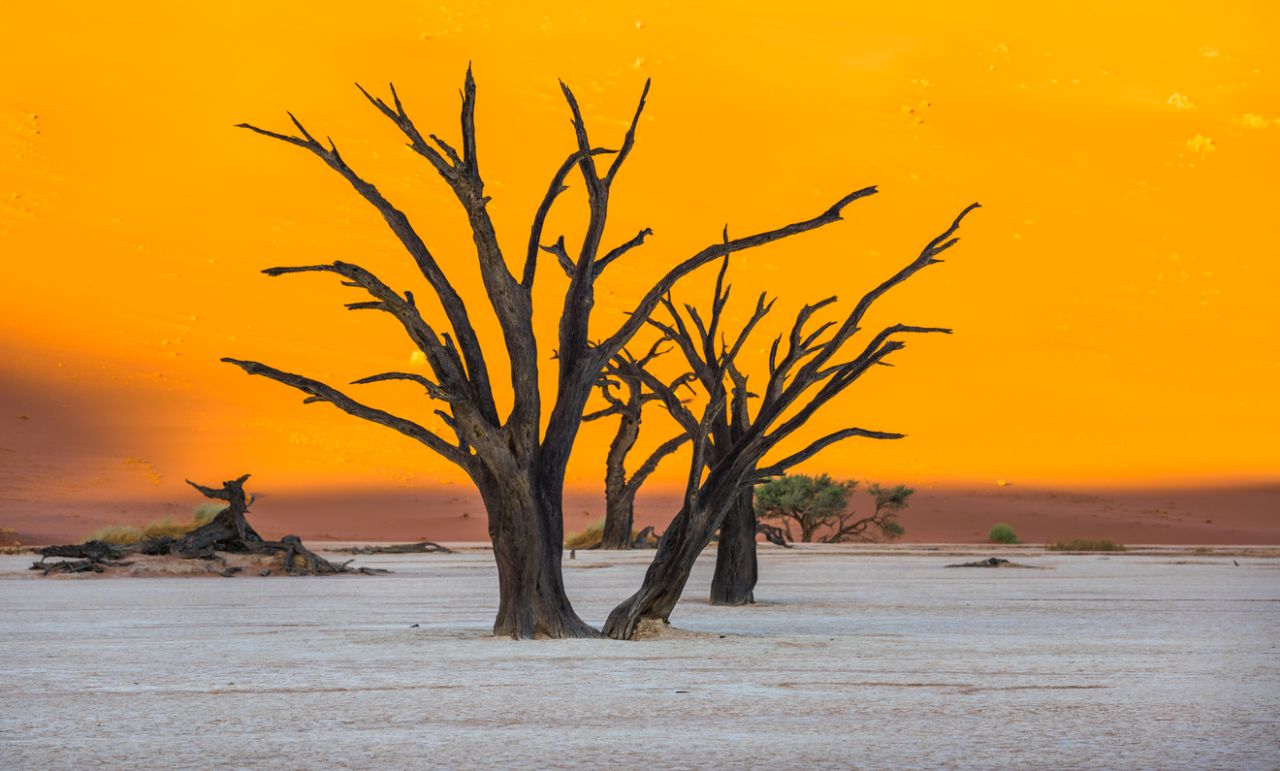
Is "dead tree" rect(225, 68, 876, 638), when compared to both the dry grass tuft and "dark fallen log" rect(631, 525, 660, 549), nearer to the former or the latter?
the dry grass tuft

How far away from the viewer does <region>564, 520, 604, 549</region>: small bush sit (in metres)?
39.2

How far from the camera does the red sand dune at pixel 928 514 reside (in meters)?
50.3

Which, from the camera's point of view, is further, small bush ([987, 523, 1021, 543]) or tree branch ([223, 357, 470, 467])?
small bush ([987, 523, 1021, 543])

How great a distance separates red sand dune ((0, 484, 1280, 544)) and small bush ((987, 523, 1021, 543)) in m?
3.01

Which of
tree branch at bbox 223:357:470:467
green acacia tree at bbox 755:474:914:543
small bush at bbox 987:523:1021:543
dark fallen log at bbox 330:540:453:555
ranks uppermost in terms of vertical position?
green acacia tree at bbox 755:474:914:543

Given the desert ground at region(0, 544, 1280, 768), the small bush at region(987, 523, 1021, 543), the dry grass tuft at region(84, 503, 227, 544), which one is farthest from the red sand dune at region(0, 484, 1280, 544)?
the desert ground at region(0, 544, 1280, 768)

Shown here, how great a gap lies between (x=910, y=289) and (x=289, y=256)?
893 inches

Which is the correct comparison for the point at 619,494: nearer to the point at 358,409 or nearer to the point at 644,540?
the point at 644,540

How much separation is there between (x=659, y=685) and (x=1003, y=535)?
130 ft

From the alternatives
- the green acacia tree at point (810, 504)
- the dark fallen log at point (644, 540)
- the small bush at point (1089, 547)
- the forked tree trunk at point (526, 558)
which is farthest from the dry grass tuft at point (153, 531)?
the forked tree trunk at point (526, 558)

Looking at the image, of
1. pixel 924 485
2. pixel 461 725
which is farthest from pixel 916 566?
pixel 924 485

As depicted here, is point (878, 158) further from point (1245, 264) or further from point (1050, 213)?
point (1245, 264)

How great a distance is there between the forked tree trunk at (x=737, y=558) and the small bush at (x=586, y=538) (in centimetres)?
2027

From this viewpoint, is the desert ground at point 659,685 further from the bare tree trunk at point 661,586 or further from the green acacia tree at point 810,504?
the green acacia tree at point 810,504
